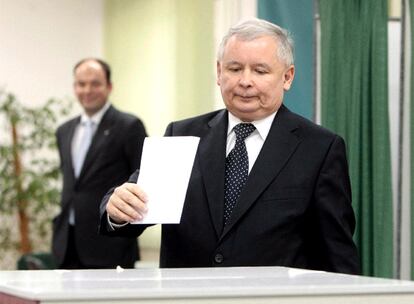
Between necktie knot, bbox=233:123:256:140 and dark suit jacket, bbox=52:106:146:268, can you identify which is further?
dark suit jacket, bbox=52:106:146:268

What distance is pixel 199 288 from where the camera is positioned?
190cm

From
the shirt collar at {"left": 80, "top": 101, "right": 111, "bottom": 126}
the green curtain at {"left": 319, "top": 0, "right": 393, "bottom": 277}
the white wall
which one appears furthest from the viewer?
the white wall

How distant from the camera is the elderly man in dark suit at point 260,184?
3033 millimetres

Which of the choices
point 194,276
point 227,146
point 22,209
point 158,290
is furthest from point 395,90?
point 22,209

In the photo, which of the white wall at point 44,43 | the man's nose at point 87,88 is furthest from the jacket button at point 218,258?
the white wall at point 44,43

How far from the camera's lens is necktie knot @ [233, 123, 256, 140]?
10.4 feet

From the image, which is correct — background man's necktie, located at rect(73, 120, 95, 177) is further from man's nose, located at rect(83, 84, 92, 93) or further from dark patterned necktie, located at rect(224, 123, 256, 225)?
dark patterned necktie, located at rect(224, 123, 256, 225)

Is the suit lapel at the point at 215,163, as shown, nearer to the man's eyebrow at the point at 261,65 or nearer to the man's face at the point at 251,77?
the man's face at the point at 251,77

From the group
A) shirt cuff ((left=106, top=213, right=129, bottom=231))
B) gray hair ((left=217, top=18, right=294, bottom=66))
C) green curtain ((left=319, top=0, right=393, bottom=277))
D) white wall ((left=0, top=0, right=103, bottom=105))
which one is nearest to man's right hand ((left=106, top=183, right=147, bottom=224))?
shirt cuff ((left=106, top=213, right=129, bottom=231))

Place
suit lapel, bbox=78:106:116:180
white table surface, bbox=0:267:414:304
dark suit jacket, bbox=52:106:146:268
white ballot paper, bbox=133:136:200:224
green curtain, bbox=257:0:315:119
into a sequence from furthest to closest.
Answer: suit lapel, bbox=78:106:116:180, dark suit jacket, bbox=52:106:146:268, green curtain, bbox=257:0:315:119, white ballot paper, bbox=133:136:200:224, white table surface, bbox=0:267:414:304

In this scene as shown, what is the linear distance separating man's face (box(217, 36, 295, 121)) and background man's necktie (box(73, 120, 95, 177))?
3.51 m

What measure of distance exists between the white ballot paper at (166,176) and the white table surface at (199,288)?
308 millimetres

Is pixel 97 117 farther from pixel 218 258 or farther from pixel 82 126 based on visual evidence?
pixel 218 258

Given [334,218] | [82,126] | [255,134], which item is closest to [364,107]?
[255,134]
